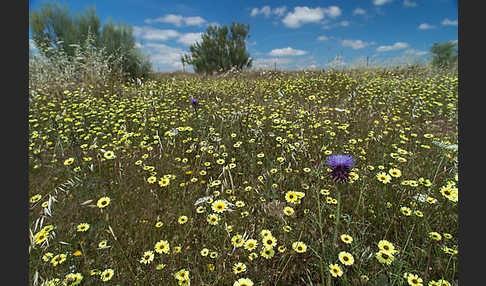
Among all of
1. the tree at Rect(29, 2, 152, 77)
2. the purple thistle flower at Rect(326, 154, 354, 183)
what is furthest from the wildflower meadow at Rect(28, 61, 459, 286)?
the tree at Rect(29, 2, 152, 77)

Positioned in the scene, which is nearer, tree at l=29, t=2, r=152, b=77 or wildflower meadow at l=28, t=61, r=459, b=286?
wildflower meadow at l=28, t=61, r=459, b=286

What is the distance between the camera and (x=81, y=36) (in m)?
9.46

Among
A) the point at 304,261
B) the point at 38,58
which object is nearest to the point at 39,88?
the point at 38,58

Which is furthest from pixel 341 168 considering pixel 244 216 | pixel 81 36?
pixel 81 36

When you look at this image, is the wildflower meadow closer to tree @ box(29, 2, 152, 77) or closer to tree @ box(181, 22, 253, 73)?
tree @ box(29, 2, 152, 77)

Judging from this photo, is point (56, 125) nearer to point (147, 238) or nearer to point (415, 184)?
point (147, 238)

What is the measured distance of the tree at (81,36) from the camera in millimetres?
9219

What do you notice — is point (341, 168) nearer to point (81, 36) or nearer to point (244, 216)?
point (244, 216)

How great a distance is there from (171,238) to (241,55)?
1546 cm

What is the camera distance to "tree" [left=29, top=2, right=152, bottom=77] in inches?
363

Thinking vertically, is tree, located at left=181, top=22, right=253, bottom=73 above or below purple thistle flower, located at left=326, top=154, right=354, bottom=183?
above

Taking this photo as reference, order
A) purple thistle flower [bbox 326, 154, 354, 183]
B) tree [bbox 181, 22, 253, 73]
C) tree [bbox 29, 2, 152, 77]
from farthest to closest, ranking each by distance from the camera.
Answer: tree [bbox 181, 22, 253, 73] < tree [bbox 29, 2, 152, 77] < purple thistle flower [bbox 326, 154, 354, 183]

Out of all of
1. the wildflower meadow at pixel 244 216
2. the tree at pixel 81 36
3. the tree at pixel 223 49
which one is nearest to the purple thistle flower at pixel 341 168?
the wildflower meadow at pixel 244 216

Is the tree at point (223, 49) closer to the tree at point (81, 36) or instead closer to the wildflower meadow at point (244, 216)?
the tree at point (81, 36)
